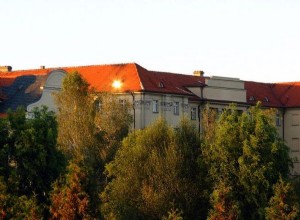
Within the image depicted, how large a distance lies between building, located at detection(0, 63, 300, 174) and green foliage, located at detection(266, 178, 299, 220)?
87.2 feet

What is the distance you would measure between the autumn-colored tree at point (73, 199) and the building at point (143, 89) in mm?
31472

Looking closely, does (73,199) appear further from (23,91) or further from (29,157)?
(23,91)

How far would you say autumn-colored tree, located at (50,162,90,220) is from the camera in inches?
2279

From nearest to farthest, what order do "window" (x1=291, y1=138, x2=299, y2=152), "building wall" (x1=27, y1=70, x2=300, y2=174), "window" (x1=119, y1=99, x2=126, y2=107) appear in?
"window" (x1=119, y1=99, x2=126, y2=107)
"building wall" (x1=27, y1=70, x2=300, y2=174)
"window" (x1=291, y1=138, x2=299, y2=152)

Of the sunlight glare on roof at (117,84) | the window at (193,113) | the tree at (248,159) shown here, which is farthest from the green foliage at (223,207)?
the window at (193,113)

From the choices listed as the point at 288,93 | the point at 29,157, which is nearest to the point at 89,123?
the point at 29,157

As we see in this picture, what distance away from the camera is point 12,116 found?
6794 cm

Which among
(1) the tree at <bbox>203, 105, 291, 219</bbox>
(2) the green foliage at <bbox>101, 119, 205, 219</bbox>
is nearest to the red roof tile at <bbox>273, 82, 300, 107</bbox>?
(1) the tree at <bbox>203, 105, 291, 219</bbox>

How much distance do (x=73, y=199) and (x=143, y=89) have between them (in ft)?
135

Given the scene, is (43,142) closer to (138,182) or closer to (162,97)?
(138,182)

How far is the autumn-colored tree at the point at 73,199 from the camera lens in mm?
57875

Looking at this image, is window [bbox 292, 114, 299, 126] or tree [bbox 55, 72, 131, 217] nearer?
tree [bbox 55, 72, 131, 217]

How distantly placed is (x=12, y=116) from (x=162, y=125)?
43.0 ft

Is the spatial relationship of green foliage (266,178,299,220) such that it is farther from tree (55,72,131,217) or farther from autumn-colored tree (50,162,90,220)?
tree (55,72,131,217)
